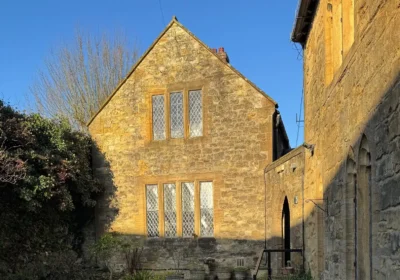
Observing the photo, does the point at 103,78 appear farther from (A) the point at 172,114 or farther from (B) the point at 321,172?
(B) the point at 321,172

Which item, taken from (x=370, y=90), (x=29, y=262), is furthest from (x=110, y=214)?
(x=370, y=90)

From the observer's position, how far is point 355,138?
15.2 feet

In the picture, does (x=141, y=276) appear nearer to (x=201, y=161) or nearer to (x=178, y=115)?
(x=201, y=161)

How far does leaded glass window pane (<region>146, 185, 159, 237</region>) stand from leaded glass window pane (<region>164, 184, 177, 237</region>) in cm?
35

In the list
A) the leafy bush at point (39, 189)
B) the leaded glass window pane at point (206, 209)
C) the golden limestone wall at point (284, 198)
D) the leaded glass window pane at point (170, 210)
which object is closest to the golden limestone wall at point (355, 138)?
the golden limestone wall at point (284, 198)

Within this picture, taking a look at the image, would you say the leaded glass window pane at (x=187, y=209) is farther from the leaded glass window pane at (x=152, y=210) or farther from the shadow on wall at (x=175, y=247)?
the leaded glass window pane at (x=152, y=210)

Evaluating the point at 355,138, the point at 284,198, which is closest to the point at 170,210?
the point at 284,198

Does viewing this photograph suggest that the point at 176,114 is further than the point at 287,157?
Yes

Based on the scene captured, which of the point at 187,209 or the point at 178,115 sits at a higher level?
the point at 178,115

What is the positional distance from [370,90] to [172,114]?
1012 cm

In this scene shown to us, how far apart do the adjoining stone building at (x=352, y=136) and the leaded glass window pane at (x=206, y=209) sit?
5.12 meters

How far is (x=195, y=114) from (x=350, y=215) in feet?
29.6

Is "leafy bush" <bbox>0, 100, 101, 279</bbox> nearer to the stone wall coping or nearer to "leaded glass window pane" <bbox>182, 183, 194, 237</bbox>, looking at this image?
"leaded glass window pane" <bbox>182, 183, 194, 237</bbox>

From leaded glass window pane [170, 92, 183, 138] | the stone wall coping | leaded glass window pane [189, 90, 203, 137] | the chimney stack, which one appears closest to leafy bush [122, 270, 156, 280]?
leaded glass window pane [170, 92, 183, 138]
